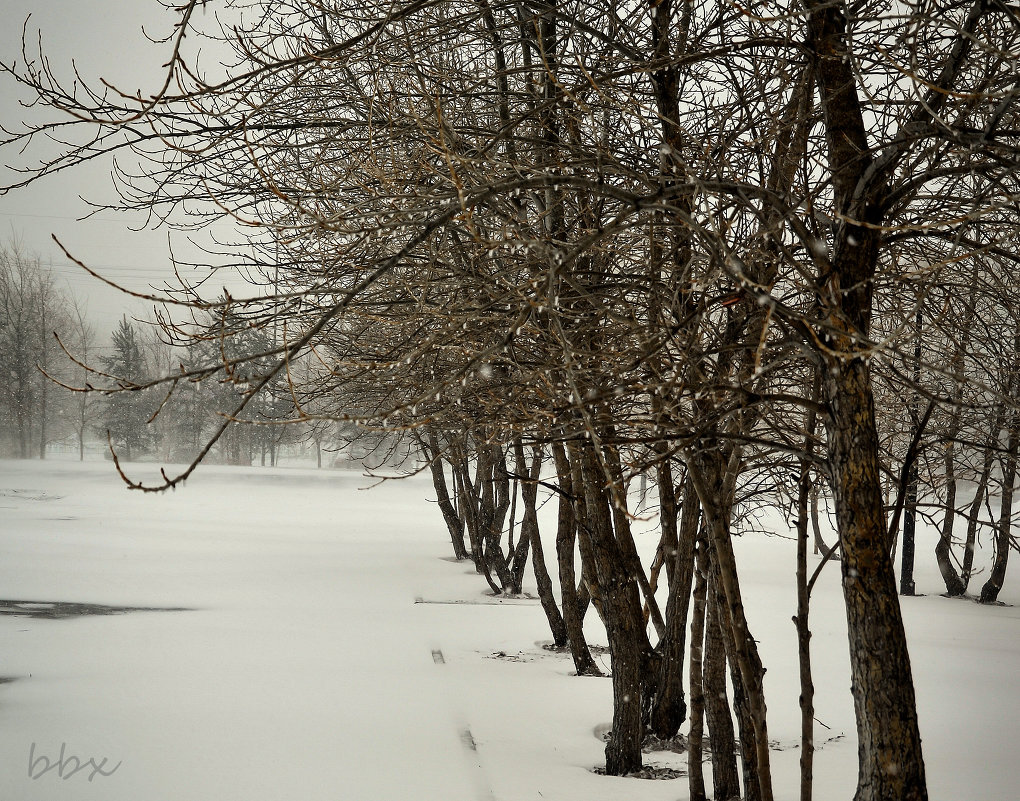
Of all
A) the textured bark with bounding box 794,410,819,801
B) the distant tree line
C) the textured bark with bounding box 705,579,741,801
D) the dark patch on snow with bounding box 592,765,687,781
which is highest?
the distant tree line

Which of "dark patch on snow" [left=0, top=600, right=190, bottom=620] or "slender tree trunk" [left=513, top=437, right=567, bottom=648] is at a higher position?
"slender tree trunk" [left=513, top=437, right=567, bottom=648]

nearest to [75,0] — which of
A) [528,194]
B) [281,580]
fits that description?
[281,580]

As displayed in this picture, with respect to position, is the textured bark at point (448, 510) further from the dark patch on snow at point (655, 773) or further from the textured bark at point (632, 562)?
the dark patch on snow at point (655, 773)

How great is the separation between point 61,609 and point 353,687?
17.6 ft

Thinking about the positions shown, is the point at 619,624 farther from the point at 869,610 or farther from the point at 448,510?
the point at 448,510

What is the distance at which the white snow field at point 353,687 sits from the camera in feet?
16.3

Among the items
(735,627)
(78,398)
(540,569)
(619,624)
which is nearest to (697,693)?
(735,627)

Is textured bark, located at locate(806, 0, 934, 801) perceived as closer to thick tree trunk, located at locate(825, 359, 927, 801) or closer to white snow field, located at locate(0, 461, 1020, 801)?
thick tree trunk, located at locate(825, 359, 927, 801)

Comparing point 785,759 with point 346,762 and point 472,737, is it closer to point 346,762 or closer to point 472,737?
point 472,737

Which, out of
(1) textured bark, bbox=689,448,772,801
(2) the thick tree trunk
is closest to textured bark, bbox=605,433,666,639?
(1) textured bark, bbox=689,448,772,801

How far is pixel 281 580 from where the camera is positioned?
41.6 feet

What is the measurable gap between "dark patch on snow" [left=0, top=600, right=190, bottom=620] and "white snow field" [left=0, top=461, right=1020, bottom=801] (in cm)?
21

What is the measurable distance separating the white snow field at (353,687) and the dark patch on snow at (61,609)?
0.21 meters

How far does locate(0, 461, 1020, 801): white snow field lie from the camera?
497cm
